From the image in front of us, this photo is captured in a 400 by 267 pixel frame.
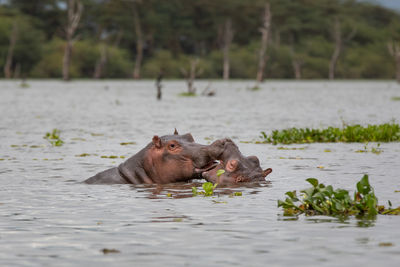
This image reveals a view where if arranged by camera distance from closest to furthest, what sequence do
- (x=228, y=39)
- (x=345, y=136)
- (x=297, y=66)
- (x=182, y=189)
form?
(x=182, y=189)
(x=345, y=136)
(x=228, y=39)
(x=297, y=66)

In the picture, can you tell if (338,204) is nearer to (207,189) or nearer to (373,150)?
(207,189)

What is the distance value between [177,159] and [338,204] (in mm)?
3194

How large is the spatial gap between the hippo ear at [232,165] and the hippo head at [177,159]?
0.66 ft

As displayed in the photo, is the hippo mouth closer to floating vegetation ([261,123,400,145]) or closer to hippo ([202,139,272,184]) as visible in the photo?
hippo ([202,139,272,184])

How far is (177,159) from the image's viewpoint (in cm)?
1190

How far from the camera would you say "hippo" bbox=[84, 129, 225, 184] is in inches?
462

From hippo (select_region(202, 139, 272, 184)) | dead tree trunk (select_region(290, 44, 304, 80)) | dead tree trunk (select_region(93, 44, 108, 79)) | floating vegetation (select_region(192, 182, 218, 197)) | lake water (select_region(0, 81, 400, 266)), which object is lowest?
lake water (select_region(0, 81, 400, 266))

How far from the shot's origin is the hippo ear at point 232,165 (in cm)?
1191

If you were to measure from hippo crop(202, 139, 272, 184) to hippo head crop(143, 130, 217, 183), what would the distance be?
11 cm

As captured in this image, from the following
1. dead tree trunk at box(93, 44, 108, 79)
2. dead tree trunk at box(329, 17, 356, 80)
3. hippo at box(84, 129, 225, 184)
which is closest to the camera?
hippo at box(84, 129, 225, 184)

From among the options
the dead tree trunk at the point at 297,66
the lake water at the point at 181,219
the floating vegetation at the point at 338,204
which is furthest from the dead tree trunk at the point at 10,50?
the floating vegetation at the point at 338,204

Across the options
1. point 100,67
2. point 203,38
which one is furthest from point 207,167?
point 203,38

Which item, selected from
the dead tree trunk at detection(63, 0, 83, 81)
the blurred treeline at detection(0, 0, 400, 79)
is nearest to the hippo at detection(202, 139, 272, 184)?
the dead tree trunk at detection(63, 0, 83, 81)

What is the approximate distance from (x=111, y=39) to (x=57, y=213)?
366ft
